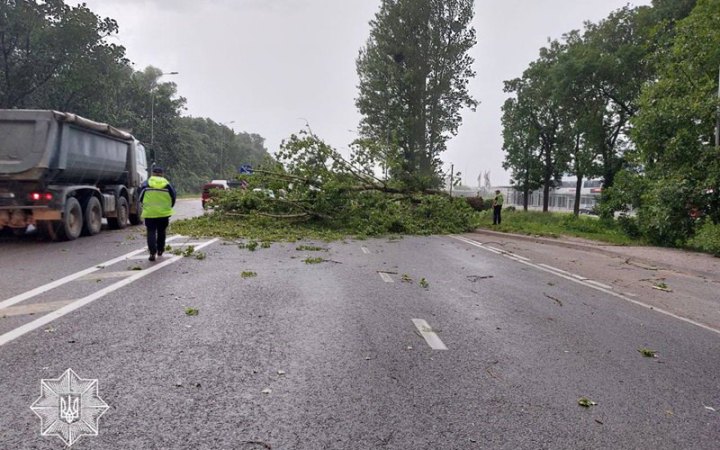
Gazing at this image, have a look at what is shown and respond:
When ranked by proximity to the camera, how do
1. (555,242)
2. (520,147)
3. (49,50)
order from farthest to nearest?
(520,147), (49,50), (555,242)

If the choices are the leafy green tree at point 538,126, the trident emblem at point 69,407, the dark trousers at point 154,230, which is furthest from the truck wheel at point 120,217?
the leafy green tree at point 538,126

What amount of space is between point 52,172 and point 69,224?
4.77ft

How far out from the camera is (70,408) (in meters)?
3.45

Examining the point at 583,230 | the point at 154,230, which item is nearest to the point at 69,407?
the point at 154,230

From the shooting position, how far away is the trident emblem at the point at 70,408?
3252 millimetres

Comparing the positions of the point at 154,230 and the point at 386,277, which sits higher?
the point at 154,230

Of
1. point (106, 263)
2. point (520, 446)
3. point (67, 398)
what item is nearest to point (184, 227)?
point (106, 263)

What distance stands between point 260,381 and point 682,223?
1556cm

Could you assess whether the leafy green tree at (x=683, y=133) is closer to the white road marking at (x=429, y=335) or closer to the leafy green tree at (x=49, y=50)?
the white road marking at (x=429, y=335)

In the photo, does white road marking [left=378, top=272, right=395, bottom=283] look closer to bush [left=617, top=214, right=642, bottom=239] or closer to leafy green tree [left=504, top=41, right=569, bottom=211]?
bush [left=617, top=214, right=642, bottom=239]

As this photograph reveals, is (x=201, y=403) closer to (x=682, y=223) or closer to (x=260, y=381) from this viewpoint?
(x=260, y=381)

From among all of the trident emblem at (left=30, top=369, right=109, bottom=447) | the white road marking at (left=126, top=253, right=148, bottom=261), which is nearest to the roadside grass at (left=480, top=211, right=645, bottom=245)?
Result: the white road marking at (left=126, top=253, right=148, bottom=261)

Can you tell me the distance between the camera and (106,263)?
9.26 meters

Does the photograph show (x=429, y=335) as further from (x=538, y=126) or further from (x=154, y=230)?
(x=538, y=126)
